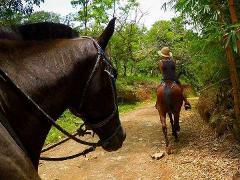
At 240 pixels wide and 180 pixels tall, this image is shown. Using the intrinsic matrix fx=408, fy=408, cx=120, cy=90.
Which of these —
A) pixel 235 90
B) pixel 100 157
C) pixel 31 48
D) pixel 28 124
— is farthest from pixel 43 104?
pixel 100 157

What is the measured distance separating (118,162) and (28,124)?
707 centimetres

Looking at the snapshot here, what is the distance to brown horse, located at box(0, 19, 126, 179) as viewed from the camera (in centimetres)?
227

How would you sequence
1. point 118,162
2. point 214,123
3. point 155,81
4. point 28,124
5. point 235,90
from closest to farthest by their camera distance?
point 28,124 → point 235,90 → point 118,162 → point 214,123 → point 155,81

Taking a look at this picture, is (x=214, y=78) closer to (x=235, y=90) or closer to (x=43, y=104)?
(x=235, y=90)

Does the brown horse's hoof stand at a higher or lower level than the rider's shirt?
lower

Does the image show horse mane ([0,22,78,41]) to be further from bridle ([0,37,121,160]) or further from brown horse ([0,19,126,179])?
bridle ([0,37,121,160])

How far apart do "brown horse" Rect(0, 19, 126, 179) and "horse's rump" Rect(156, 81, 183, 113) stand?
22.6ft

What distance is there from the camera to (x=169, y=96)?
10195 mm

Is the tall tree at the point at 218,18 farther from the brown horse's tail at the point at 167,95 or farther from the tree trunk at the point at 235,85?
the brown horse's tail at the point at 167,95

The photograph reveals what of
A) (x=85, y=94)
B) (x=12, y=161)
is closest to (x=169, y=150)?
(x=85, y=94)

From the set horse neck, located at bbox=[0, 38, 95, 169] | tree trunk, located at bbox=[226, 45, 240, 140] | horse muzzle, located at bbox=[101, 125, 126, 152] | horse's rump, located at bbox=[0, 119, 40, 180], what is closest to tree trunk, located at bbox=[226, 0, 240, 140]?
tree trunk, located at bbox=[226, 45, 240, 140]

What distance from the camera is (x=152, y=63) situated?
2716 centimetres

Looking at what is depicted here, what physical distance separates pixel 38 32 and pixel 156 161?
22.7 feet

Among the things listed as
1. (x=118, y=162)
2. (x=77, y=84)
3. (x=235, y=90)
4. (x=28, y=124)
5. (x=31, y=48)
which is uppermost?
(x=31, y=48)
